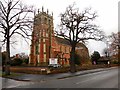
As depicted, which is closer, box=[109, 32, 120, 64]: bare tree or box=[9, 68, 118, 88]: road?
box=[9, 68, 118, 88]: road

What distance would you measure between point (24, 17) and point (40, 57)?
5670 cm

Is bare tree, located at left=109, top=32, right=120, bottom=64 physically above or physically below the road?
above

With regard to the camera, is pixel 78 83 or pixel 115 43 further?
pixel 115 43

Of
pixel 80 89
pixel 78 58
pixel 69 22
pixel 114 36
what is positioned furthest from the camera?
pixel 114 36

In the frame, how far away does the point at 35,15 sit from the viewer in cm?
3281

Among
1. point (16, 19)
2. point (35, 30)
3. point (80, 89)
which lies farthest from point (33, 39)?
point (80, 89)

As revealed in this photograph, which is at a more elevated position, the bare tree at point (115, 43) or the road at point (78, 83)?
the bare tree at point (115, 43)

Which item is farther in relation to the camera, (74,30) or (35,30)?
(74,30)

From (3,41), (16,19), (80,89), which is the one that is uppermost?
(16,19)

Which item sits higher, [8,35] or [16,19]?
[16,19]

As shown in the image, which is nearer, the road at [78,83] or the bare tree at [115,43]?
the road at [78,83]

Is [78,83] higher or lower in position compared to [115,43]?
lower

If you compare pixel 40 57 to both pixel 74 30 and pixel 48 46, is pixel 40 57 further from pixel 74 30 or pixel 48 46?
pixel 74 30

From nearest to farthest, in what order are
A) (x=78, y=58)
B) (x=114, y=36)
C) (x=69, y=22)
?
(x=69, y=22) < (x=78, y=58) < (x=114, y=36)
